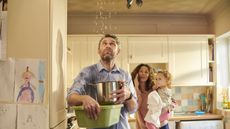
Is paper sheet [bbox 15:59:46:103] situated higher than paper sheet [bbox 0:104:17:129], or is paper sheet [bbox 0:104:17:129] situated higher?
paper sheet [bbox 15:59:46:103]

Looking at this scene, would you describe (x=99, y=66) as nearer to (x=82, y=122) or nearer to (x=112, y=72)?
(x=112, y=72)

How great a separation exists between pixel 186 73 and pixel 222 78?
660mm

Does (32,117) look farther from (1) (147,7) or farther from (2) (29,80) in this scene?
(1) (147,7)

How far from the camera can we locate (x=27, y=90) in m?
1.43

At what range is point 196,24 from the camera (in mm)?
5012

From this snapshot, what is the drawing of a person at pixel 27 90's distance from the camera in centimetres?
142

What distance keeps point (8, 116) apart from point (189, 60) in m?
3.70

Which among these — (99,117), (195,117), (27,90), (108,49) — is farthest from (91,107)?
(195,117)

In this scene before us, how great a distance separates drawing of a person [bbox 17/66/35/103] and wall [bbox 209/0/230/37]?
3457 mm

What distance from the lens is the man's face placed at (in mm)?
1756

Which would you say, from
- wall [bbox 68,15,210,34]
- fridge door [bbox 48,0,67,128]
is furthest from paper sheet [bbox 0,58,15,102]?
wall [bbox 68,15,210,34]

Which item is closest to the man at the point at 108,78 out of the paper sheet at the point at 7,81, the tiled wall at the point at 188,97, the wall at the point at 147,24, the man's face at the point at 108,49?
Answer: the man's face at the point at 108,49

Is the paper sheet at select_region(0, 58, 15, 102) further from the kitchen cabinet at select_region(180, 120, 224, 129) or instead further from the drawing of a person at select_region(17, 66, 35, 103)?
the kitchen cabinet at select_region(180, 120, 224, 129)

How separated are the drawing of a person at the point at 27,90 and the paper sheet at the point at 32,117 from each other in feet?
0.10
